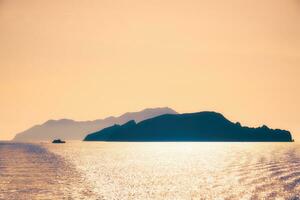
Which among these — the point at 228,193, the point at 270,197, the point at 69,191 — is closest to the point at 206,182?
the point at 228,193

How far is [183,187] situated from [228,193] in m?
11.6

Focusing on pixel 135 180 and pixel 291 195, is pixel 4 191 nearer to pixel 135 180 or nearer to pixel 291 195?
pixel 135 180

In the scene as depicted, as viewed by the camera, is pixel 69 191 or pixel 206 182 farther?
pixel 206 182

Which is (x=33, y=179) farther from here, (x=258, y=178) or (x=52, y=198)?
(x=258, y=178)

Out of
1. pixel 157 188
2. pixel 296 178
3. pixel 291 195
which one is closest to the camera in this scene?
pixel 291 195

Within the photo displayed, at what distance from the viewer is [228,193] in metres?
78.1

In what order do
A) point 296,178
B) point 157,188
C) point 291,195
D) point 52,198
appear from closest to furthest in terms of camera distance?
1. point 52,198
2. point 291,195
3. point 157,188
4. point 296,178

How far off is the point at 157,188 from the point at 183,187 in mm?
5099

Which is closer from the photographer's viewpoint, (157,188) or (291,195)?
(291,195)

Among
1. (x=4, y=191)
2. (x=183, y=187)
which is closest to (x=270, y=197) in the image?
(x=183, y=187)

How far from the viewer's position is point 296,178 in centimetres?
10394

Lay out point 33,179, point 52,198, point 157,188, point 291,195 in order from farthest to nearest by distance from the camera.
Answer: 1. point 33,179
2. point 157,188
3. point 291,195
4. point 52,198

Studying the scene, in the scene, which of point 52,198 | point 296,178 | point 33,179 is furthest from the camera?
point 296,178

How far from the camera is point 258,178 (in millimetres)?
102875
